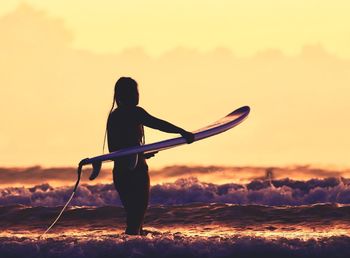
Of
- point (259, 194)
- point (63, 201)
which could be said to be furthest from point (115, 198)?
point (259, 194)

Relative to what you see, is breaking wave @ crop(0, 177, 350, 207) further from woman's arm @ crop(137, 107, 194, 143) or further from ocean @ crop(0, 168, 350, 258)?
woman's arm @ crop(137, 107, 194, 143)

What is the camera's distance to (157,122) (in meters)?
13.9

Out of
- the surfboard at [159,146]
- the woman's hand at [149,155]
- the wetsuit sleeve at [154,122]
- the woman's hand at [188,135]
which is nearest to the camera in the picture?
the surfboard at [159,146]

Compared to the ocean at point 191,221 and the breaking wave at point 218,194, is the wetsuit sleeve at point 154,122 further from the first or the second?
the breaking wave at point 218,194

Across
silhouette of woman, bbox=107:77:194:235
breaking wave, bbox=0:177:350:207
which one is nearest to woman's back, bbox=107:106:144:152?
silhouette of woman, bbox=107:77:194:235

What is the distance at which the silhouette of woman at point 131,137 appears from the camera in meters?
13.9

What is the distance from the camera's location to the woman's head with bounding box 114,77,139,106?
13.9 m

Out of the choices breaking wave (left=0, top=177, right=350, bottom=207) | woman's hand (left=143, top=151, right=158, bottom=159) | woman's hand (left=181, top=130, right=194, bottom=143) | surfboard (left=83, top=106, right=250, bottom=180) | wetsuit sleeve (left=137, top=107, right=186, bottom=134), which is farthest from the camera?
breaking wave (left=0, top=177, right=350, bottom=207)

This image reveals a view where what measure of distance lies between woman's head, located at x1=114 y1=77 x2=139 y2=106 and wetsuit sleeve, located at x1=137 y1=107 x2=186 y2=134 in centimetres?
16

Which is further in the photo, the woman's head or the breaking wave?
the breaking wave

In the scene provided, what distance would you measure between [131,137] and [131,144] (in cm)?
10

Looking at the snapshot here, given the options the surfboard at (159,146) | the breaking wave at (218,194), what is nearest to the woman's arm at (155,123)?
the surfboard at (159,146)

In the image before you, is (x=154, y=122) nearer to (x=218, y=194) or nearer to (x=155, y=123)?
(x=155, y=123)

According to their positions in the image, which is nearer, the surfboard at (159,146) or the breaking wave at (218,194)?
the surfboard at (159,146)
